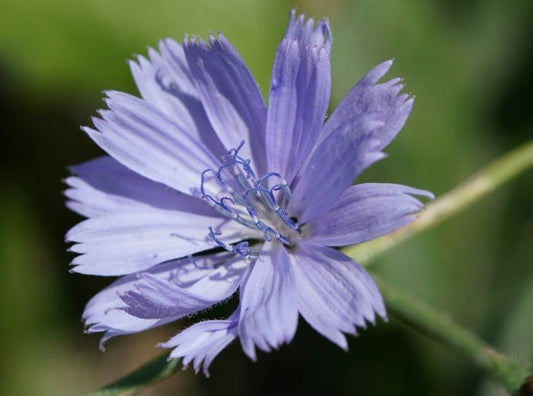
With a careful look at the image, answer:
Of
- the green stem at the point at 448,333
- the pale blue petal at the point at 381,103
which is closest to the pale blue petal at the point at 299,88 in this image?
the pale blue petal at the point at 381,103

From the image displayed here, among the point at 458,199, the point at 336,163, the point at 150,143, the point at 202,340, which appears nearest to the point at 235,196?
the point at 150,143

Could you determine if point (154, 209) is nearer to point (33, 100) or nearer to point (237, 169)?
point (237, 169)

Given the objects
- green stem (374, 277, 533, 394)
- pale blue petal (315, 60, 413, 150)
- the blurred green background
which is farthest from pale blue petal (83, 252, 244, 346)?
the blurred green background

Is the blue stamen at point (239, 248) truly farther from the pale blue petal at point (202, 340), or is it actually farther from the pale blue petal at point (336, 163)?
the pale blue petal at point (202, 340)

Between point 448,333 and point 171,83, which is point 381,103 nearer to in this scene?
point 171,83

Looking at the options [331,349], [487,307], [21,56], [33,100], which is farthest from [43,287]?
[487,307]

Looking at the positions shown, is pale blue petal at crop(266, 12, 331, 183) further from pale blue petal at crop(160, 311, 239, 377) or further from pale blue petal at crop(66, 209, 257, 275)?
pale blue petal at crop(160, 311, 239, 377)
